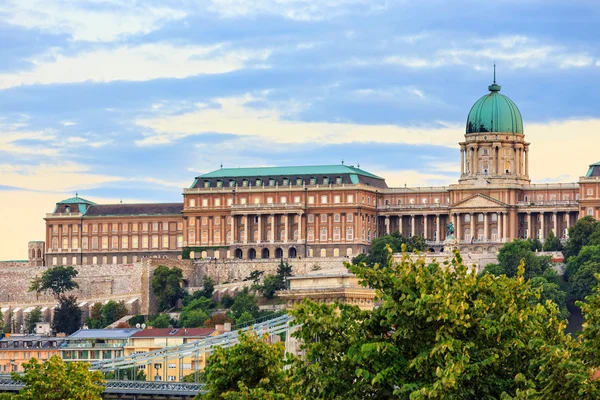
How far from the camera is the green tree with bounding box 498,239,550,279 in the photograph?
16879 cm

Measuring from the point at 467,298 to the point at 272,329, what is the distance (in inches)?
2191

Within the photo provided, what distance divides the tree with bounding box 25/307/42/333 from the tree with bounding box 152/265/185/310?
40.0ft

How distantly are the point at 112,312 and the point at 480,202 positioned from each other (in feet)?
134

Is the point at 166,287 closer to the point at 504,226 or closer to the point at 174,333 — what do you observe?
the point at 174,333

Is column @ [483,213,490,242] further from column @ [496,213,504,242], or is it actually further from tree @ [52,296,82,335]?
tree @ [52,296,82,335]

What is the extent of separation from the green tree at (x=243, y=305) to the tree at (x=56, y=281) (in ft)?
80.2

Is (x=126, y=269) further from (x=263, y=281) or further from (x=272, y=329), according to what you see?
(x=272, y=329)

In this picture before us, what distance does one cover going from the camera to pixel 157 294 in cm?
18662

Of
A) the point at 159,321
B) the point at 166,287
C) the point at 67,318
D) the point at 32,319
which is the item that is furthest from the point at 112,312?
the point at 159,321

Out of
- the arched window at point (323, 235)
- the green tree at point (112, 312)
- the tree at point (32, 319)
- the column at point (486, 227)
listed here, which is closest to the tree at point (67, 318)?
the green tree at point (112, 312)

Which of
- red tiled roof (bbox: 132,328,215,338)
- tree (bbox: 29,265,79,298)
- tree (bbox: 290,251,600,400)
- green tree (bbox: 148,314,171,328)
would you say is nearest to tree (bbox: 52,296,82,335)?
green tree (bbox: 148,314,171,328)

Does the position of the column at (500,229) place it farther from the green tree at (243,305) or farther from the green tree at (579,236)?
the green tree at (243,305)

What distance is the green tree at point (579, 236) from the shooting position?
175400mm

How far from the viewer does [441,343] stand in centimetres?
4484
